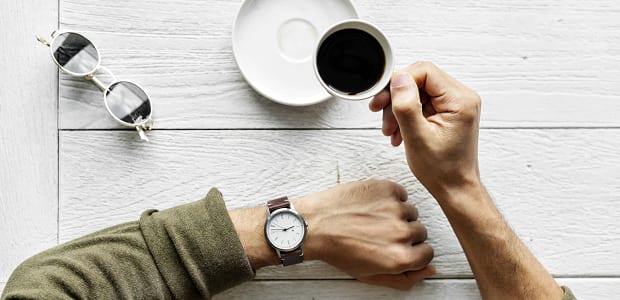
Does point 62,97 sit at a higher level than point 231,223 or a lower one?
higher

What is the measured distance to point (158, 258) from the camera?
36.5 inches

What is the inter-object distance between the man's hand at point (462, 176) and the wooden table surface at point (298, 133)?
3.5 inches

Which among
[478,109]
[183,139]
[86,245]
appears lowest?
[86,245]

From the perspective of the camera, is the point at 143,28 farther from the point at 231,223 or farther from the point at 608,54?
the point at 608,54

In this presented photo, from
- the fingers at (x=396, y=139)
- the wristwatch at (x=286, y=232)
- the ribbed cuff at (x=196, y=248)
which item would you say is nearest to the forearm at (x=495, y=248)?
the fingers at (x=396, y=139)

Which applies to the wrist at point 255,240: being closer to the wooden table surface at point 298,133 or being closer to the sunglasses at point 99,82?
the wooden table surface at point 298,133

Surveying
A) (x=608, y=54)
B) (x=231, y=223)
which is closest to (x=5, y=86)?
(x=231, y=223)

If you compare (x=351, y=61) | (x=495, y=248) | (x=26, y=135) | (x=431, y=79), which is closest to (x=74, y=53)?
(x=26, y=135)

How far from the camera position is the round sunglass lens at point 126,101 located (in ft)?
3.28

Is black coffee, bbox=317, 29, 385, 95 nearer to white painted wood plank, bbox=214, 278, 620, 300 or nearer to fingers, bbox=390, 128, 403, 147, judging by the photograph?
fingers, bbox=390, 128, 403, 147

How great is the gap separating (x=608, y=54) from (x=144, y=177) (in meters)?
0.79

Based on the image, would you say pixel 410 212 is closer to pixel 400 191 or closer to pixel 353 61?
pixel 400 191

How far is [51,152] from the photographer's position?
1.02m

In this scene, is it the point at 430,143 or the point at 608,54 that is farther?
the point at 608,54
